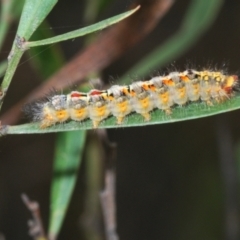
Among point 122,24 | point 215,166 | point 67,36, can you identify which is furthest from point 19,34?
point 215,166

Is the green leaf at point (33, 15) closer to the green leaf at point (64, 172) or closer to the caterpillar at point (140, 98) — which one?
the caterpillar at point (140, 98)

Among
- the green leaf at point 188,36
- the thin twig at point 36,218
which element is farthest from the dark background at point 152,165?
the thin twig at point 36,218

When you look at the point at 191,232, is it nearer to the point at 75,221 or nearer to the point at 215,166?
the point at 215,166

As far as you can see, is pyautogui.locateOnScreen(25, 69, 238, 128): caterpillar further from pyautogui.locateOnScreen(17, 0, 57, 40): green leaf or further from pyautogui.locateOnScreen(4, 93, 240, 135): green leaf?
pyautogui.locateOnScreen(17, 0, 57, 40): green leaf

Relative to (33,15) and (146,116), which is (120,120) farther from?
(33,15)

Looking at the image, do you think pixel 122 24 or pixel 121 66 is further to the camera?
pixel 121 66

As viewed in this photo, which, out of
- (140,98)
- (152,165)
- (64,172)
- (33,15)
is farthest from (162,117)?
(152,165)
